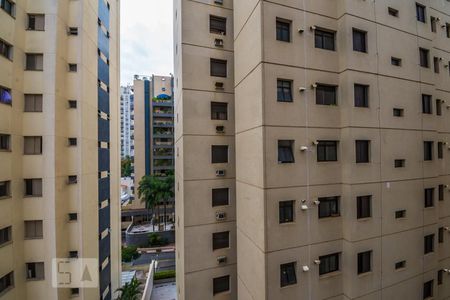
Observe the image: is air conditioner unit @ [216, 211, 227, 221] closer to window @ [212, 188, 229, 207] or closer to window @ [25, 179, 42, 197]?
window @ [212, 188, 229, 207]

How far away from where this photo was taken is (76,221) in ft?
43.0

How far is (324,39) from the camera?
32.4 ft

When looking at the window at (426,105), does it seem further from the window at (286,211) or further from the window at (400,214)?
the window at (286,211)

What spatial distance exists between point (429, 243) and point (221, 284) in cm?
1153

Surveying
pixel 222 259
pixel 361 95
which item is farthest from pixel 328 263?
pixel 361 95

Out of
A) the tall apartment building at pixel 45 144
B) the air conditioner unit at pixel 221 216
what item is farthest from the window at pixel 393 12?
the tall apartment building at pixel 45 144

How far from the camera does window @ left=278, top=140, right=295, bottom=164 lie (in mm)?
8875

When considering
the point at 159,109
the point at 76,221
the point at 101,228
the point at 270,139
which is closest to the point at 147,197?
the point at 159,109

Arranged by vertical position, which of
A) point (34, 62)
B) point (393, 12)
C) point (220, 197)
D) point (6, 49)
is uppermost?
point (393, 12)

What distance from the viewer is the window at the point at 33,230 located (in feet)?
38.3

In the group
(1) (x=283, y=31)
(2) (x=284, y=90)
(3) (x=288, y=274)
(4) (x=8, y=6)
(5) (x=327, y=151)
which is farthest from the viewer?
(4) (x=8, y=6)

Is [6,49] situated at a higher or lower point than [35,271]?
higher

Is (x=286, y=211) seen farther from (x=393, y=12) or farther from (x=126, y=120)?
(x=126, y=120)

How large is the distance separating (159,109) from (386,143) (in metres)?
47.6
